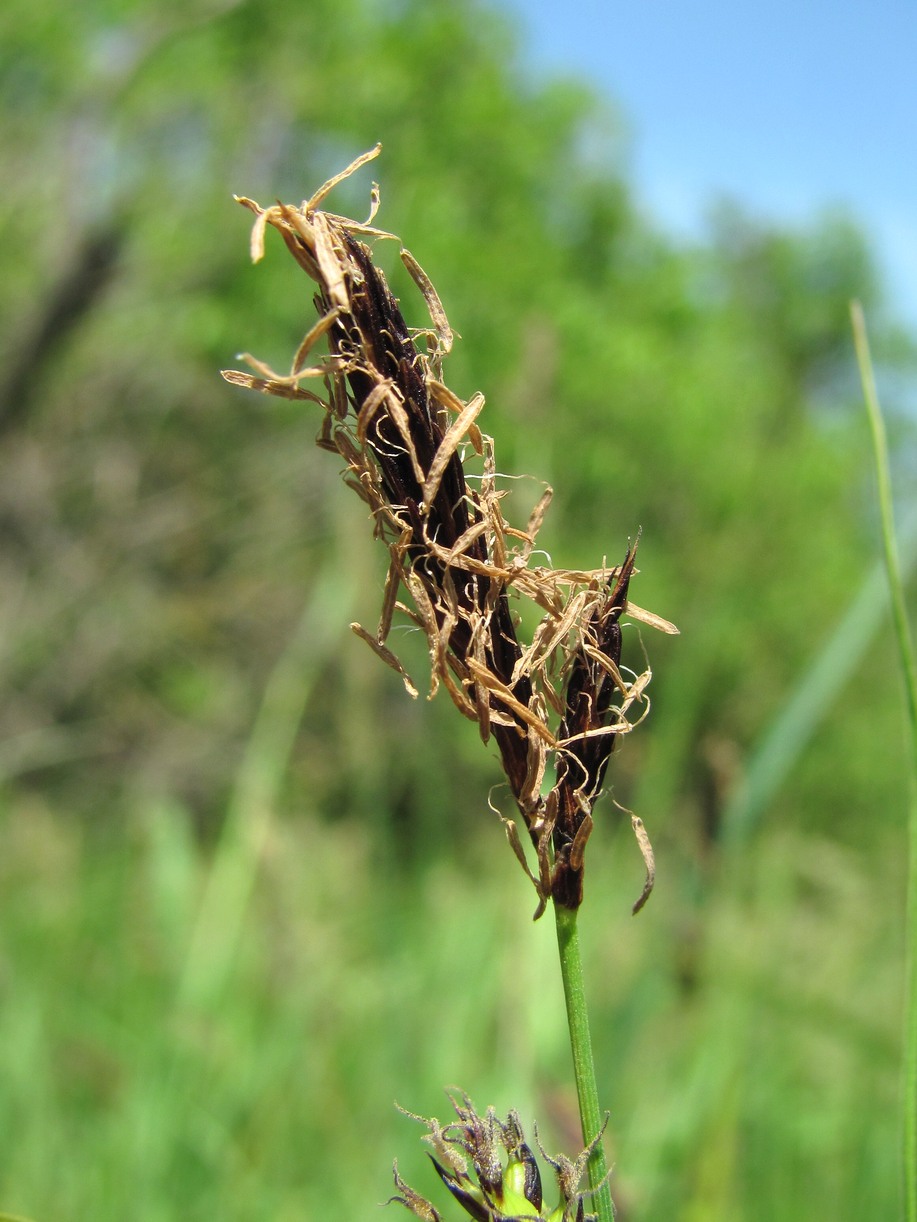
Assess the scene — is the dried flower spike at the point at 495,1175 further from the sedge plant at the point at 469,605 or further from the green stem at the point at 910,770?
the green stem at the point at 910,770

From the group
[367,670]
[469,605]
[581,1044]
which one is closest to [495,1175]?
[581,1044]

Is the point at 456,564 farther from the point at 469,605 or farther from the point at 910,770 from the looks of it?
the point at 910,770

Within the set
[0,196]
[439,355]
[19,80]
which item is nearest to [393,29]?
[19,80]

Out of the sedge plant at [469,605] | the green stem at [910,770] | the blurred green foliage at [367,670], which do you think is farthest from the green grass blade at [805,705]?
the sedge plant at [469,605]

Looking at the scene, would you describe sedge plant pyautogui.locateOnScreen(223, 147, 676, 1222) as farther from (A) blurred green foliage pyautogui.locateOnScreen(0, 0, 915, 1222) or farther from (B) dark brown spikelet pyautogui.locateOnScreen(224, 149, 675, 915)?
(A) blurred green foliage pyautogui.locateOnScreen(0, 0, 915, 1222)

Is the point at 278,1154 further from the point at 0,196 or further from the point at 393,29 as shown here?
the point at 393,29

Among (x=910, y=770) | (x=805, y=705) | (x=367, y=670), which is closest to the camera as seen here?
(x=910, y=770)
